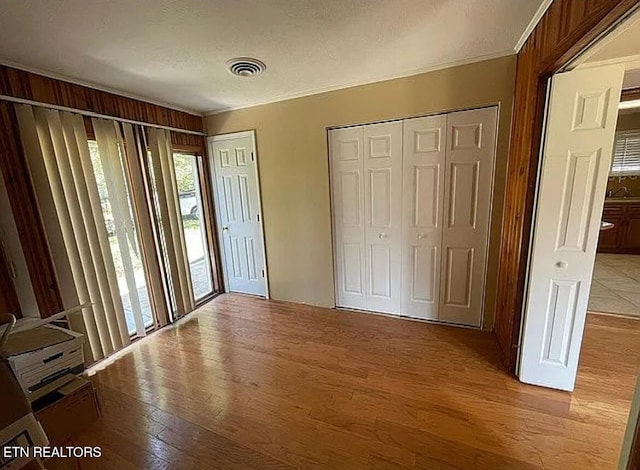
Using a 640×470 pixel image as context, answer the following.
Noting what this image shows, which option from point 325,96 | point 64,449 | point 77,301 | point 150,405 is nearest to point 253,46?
point 325,96

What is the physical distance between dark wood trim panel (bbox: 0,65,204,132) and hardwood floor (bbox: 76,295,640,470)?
2122 millimetres

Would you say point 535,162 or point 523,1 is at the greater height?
point 523,1

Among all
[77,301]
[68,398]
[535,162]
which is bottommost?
[68,398]

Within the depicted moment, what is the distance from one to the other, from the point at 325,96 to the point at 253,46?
107 cm

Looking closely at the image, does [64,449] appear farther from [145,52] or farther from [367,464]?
[145,52]

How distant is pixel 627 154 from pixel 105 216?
7679mm

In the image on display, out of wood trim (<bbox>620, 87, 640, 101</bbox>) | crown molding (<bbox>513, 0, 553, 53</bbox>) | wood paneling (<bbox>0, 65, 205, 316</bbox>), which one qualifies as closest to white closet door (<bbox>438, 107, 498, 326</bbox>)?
crown molding (<bbox>513, 0, 553, 53</bbox>)

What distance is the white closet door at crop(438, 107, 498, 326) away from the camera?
7.61ft

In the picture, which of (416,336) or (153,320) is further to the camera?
(153,320)

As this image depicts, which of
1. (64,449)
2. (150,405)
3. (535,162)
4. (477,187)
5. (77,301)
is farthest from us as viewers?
Answer: (477,187)

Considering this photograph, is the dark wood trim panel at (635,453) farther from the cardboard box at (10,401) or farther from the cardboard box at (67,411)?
the cardboard box at (67,411)

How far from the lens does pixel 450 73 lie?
2.30 m

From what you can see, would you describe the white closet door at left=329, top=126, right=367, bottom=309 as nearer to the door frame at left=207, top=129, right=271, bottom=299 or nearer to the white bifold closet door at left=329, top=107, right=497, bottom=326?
the white bifold closet door at left=329, top=107, right=497, bottom=326

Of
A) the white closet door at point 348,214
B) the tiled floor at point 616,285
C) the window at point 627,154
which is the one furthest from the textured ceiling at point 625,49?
the window at point 627,154
